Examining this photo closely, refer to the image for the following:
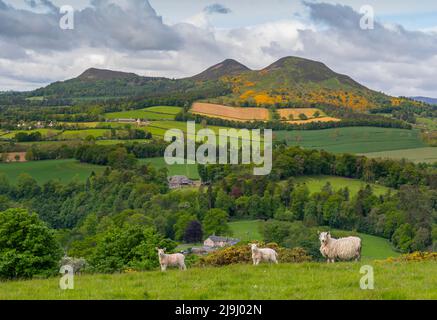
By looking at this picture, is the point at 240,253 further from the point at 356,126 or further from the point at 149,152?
the point at 356,126

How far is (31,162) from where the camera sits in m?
127

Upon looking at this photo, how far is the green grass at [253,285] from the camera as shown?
1268cm

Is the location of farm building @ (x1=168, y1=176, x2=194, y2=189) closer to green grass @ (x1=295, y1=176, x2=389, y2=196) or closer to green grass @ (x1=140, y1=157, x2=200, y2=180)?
green grass @ (x1=140, y1=157, x2=200, y2=180)

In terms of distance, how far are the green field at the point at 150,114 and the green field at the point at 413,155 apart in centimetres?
6794

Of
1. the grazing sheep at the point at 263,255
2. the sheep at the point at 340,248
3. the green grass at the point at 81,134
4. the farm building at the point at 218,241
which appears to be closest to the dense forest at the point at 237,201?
the farm building at the point at 218,241

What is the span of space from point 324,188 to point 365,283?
90.9 metres

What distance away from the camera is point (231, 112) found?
18662cm

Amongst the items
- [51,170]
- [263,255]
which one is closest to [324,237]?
[263,255]

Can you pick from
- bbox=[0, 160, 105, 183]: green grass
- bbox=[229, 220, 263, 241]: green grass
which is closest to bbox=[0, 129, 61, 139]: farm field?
bbox=[0, 160, 105, 183]: green grass

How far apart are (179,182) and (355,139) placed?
64.5 meters

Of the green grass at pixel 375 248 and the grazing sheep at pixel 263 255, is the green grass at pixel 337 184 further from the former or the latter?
the grazing sheep at pixel 263 255

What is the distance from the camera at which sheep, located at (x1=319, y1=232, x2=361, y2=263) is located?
19.2 metres

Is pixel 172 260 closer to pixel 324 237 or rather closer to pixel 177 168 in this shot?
pixel 324 237

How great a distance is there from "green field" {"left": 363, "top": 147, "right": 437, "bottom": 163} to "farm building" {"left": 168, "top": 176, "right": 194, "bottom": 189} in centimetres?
4626
